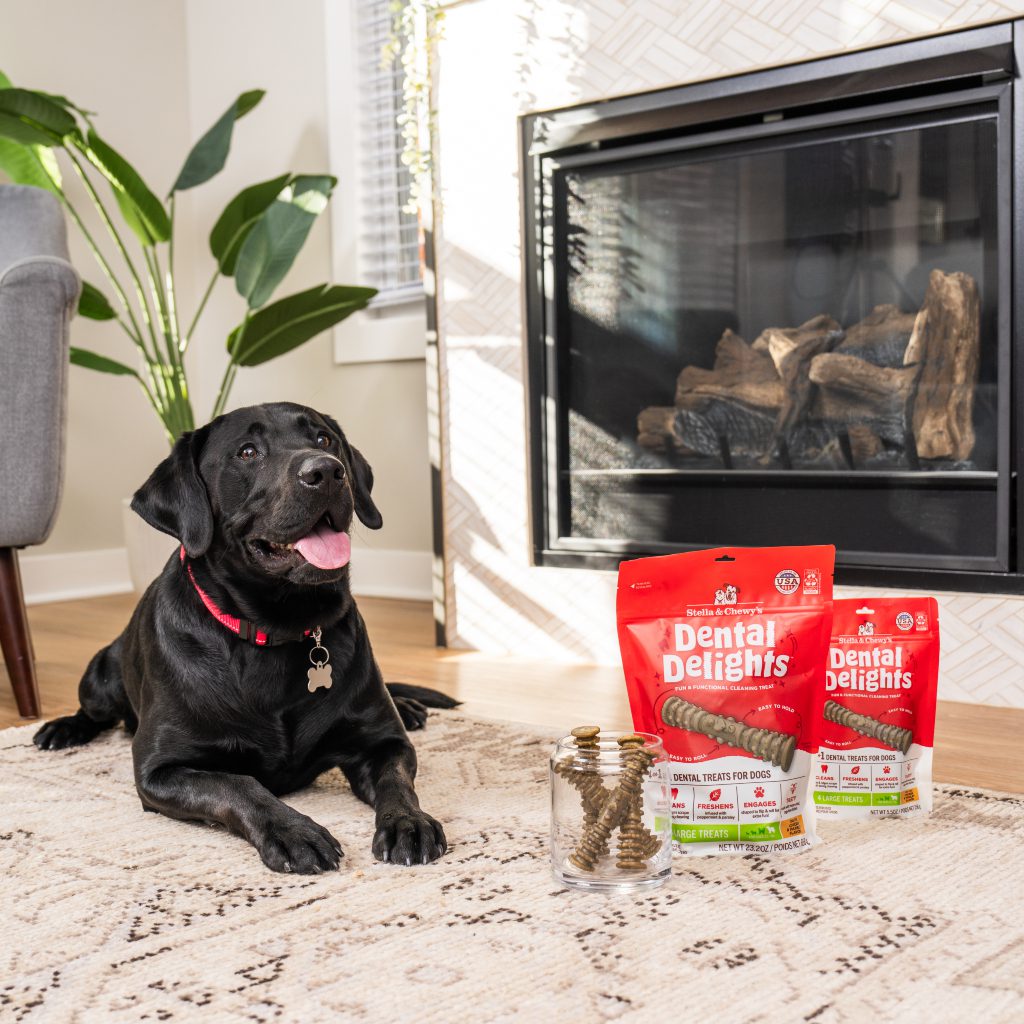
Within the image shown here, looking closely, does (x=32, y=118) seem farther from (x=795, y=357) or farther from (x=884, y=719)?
(x=884, y=719)

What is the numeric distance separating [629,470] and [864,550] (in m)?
0.61

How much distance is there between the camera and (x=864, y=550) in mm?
2469

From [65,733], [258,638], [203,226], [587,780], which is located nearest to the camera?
[587,780]

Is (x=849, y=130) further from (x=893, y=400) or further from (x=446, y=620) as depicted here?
(x=446, y=620)

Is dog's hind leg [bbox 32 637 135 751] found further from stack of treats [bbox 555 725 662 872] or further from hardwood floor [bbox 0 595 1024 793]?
stack of treats [bbox 555 725 662 872]

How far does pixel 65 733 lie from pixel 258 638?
2.15 ft

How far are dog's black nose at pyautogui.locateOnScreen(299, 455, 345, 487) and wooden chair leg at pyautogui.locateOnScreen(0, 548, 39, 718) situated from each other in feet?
3.55

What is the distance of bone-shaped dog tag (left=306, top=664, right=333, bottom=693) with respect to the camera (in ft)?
5.42

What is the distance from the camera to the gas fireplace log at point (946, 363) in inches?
91.2

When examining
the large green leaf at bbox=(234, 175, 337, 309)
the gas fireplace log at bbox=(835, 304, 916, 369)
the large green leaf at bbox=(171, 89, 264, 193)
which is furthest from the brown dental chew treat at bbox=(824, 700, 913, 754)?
the large green leaf at bbox=(171, 89, 264, 193)

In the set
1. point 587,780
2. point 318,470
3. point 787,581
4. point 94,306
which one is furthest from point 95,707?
point 94,306

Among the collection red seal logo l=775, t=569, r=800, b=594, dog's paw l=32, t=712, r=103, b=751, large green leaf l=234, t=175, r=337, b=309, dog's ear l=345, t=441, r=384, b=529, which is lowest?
dog's paw l=32, t=712, r=103, b=751

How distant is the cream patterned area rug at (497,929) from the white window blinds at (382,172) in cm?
271

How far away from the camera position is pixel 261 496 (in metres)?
1.62
